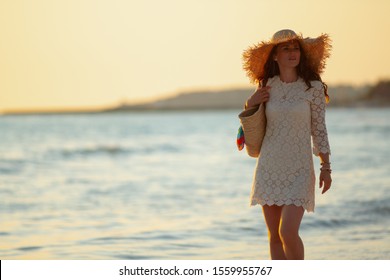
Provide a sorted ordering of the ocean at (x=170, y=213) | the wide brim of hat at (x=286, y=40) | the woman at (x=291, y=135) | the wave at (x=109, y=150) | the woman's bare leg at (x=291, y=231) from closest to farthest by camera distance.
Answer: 1. the woman's bare leg at (x=291, y=231)
2. the woman at (x=291, y=135)
3. the wide brim of hat at (x=286, y=40)
4. the ocean at (x=170, y=213)
5. the wave at (x=109, y=150)

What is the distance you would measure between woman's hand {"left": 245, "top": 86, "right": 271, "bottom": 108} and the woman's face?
0.60ft

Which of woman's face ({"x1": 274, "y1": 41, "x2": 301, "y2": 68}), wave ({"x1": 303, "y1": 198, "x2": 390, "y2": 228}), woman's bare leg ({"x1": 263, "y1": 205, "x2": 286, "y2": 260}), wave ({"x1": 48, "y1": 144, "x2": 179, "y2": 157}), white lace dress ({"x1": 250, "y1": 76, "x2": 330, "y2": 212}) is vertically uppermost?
wave ({"x1": 48, "y1": 144, "x2": 179, "y2": 157})

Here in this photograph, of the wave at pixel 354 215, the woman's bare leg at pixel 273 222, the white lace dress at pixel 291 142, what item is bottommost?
the wave at pixel 354 215

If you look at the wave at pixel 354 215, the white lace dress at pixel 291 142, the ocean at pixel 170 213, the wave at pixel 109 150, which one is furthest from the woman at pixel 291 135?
the wave at pixel 109 150

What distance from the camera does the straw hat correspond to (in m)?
5.34

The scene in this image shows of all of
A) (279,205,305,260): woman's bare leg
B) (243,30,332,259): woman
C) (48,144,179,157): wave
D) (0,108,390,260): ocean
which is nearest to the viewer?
(279,205,305,260): woman's bare leg

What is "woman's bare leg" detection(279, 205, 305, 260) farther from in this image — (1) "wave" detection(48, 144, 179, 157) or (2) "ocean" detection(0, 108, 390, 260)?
(1) "wave" detection(48, 144, 179, 157)

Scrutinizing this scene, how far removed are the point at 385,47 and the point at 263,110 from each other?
1511cm

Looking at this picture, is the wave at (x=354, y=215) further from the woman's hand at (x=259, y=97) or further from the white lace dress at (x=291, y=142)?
the woman's hand at (x=259, y=97)

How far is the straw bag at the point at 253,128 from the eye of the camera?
5.32 metres

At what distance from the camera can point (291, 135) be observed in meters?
5.32

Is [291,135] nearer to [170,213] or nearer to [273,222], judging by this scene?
[273,222]

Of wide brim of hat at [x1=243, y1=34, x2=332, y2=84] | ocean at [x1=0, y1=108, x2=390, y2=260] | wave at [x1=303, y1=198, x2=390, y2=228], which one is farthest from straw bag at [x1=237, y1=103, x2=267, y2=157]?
wave at [x1=303, y1=198, x2=390, y2=228]

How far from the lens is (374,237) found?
9266mm
